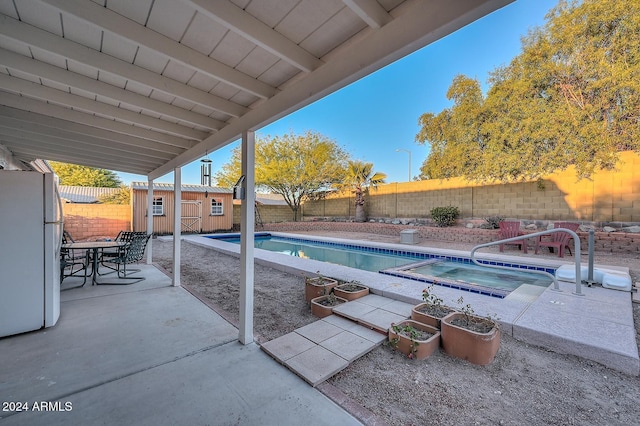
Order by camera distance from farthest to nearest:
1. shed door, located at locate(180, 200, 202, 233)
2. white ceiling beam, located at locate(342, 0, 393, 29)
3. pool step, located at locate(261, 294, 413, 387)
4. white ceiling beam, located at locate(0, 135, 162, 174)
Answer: shed door, located at locate(180, 200, 202, 233)
white ceiling beam, located at locate(0, 135, 162, 174)
pool step, located at locate(261, 294, 413, 387)
white ceiling beam, located at locate(342, 0, 393, 29)

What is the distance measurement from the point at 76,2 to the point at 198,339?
2.87 m

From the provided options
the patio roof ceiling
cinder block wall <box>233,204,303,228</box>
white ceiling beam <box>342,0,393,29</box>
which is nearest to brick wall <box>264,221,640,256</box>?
cinder block wall <box>233,204,303,228</box>

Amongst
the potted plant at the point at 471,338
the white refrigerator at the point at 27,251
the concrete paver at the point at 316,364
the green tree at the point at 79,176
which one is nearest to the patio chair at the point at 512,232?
the potted plant at the point at 471,338

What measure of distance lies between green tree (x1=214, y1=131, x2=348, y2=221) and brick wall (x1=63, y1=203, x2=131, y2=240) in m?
6.91

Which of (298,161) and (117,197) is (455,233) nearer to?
(298,161)

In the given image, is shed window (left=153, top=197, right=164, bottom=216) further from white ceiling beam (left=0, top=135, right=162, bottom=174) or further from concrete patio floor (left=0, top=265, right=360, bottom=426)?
concrete patio floor (left=0, top=265, right=360, bottom=426)

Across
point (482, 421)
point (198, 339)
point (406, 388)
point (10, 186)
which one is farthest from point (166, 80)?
point (482, 421)

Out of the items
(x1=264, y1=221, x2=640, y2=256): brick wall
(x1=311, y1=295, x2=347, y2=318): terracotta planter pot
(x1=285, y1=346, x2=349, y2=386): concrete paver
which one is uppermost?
(x1=264, y1=221, x2=640, y2=256): brick wall

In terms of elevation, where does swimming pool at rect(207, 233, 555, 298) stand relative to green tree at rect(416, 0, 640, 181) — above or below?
below

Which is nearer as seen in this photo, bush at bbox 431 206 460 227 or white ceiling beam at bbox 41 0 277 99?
white ceiling beam at bbox 41 0 277 99

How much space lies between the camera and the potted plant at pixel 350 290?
3850 millimetres

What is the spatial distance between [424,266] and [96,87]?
22.1ft

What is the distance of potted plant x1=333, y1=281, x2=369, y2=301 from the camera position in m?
3.85

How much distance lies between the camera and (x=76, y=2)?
59.6 inches
